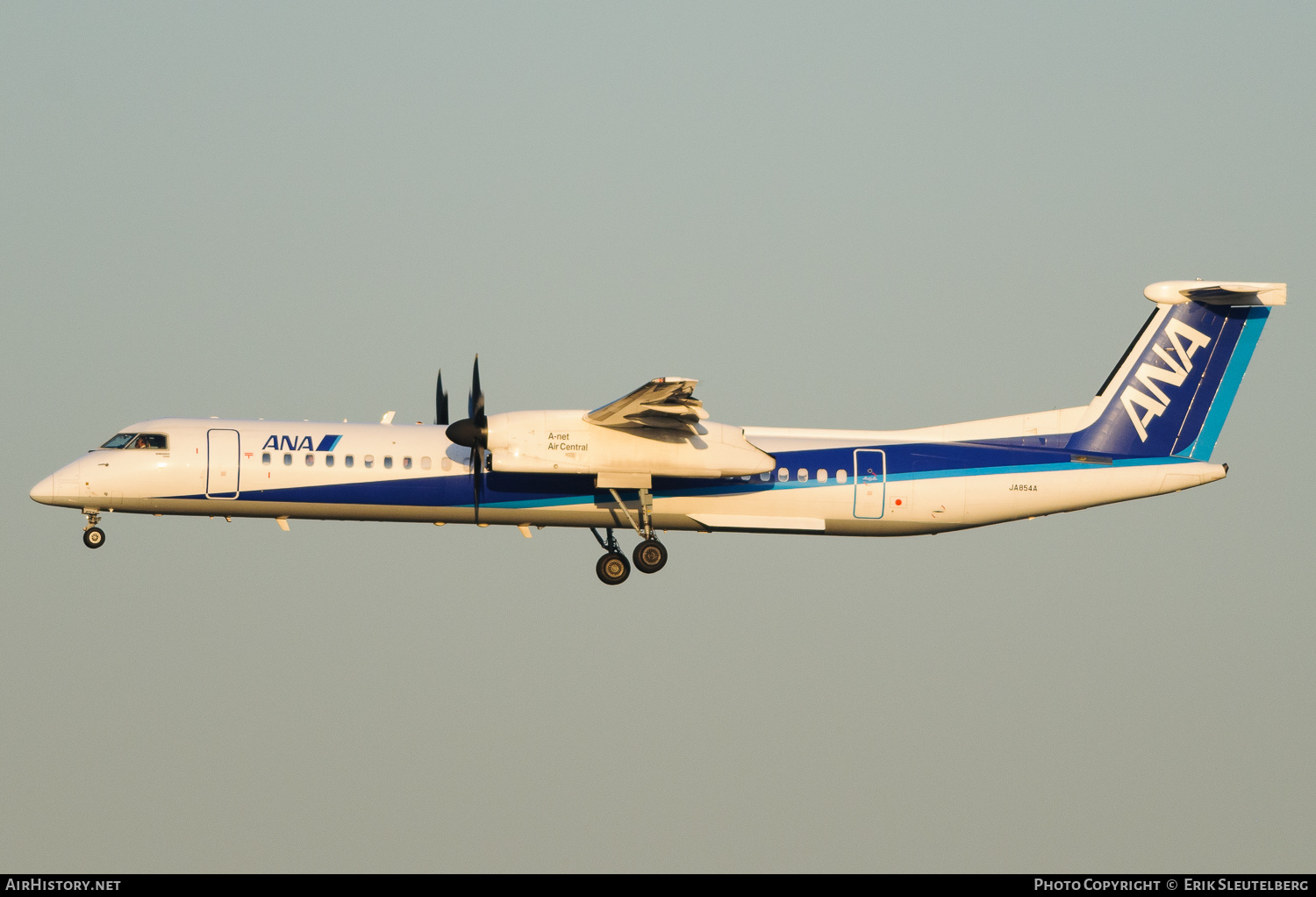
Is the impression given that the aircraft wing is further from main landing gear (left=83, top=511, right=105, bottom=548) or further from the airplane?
main landing gear (left=83, top=511, right=105, bottom=548)

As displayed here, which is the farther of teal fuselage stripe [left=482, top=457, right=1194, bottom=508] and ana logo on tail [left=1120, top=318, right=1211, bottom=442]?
ana logo on tail [left=1120, top=318, right=1211, bottom=442]

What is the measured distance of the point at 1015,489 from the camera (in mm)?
27547

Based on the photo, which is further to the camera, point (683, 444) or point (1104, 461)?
point (1104, 461)

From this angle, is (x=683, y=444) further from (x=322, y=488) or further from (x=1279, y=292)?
(x=1279, y=292)

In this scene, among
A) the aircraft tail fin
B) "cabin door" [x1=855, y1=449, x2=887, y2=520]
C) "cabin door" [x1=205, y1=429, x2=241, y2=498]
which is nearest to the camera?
"cabin door" [x1=205, y1=429, x2=241, y2=498]

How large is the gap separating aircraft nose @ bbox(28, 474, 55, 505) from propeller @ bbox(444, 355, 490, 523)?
676cm

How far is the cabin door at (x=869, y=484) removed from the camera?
27172 millimetres

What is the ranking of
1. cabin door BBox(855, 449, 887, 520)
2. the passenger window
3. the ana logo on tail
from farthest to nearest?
the ana logo on tail, cabin door BBox(855, 449, 887, 520), the passenger window

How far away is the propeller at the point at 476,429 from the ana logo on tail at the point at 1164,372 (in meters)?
11.5

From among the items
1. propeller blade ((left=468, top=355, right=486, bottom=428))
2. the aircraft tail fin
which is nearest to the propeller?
propeller blade ((left=468, top=355, right=486, bottom=428))

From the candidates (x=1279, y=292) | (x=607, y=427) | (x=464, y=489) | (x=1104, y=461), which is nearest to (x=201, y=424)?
(x=464, y=489)

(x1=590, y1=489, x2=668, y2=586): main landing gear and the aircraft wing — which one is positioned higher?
the aircraft wing

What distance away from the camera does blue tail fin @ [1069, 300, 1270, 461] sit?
27906 millimetres

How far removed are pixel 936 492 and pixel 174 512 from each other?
13.1 metres
